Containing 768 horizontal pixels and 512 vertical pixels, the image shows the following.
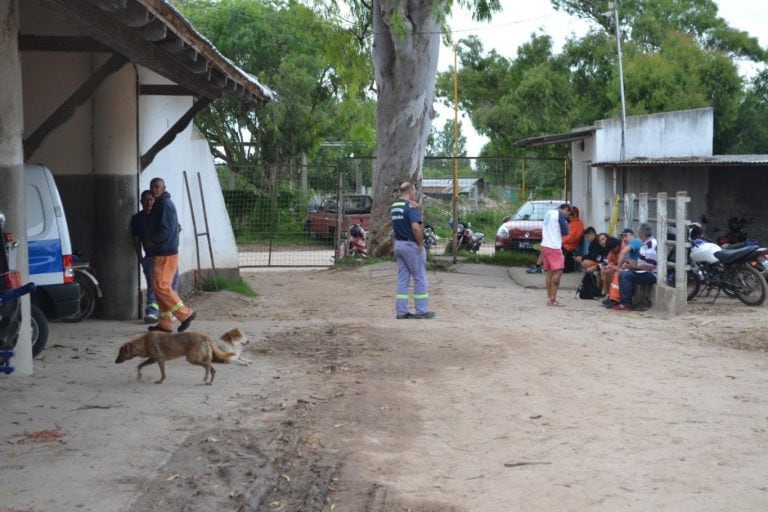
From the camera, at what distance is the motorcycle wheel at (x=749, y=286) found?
16.9m

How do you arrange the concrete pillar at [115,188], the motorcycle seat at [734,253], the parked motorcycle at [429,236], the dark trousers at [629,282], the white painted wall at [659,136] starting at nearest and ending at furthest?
the concrete pillar at [115,188] < the motorcycle seat at [734,253] < the dark trousers at [629,282] < the white painted wall at [659,136] < the parked motorcycle at [429,236]

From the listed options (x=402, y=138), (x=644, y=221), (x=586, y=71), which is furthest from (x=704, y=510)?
(x=586, y=71)

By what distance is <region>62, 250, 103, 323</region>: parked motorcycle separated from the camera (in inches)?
532

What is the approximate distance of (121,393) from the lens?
9.30 metres

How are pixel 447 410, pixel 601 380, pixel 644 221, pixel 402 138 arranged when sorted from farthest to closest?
pixel 402 138 → pixel 644 221 → pixel 601 380 → pixel 447 410

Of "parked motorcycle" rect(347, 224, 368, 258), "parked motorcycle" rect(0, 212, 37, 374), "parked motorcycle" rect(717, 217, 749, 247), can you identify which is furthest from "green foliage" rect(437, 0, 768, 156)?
"parked motorcycle" rect(0, 212, 37, 374)

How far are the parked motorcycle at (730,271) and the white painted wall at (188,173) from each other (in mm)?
8076

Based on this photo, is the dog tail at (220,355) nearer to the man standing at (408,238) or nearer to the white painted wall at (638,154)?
the man standing at (408,238)

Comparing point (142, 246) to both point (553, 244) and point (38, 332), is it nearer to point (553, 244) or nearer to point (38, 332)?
point (38, 332)

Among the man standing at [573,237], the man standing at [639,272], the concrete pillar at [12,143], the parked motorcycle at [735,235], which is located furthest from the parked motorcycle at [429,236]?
the concrete pillar at [12,143]

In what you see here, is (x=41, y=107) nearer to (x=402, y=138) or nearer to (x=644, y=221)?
(x=644, y=221)

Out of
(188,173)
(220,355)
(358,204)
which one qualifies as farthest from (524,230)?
(220,355)

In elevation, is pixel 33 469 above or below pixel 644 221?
below

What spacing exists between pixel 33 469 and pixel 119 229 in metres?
7.84
